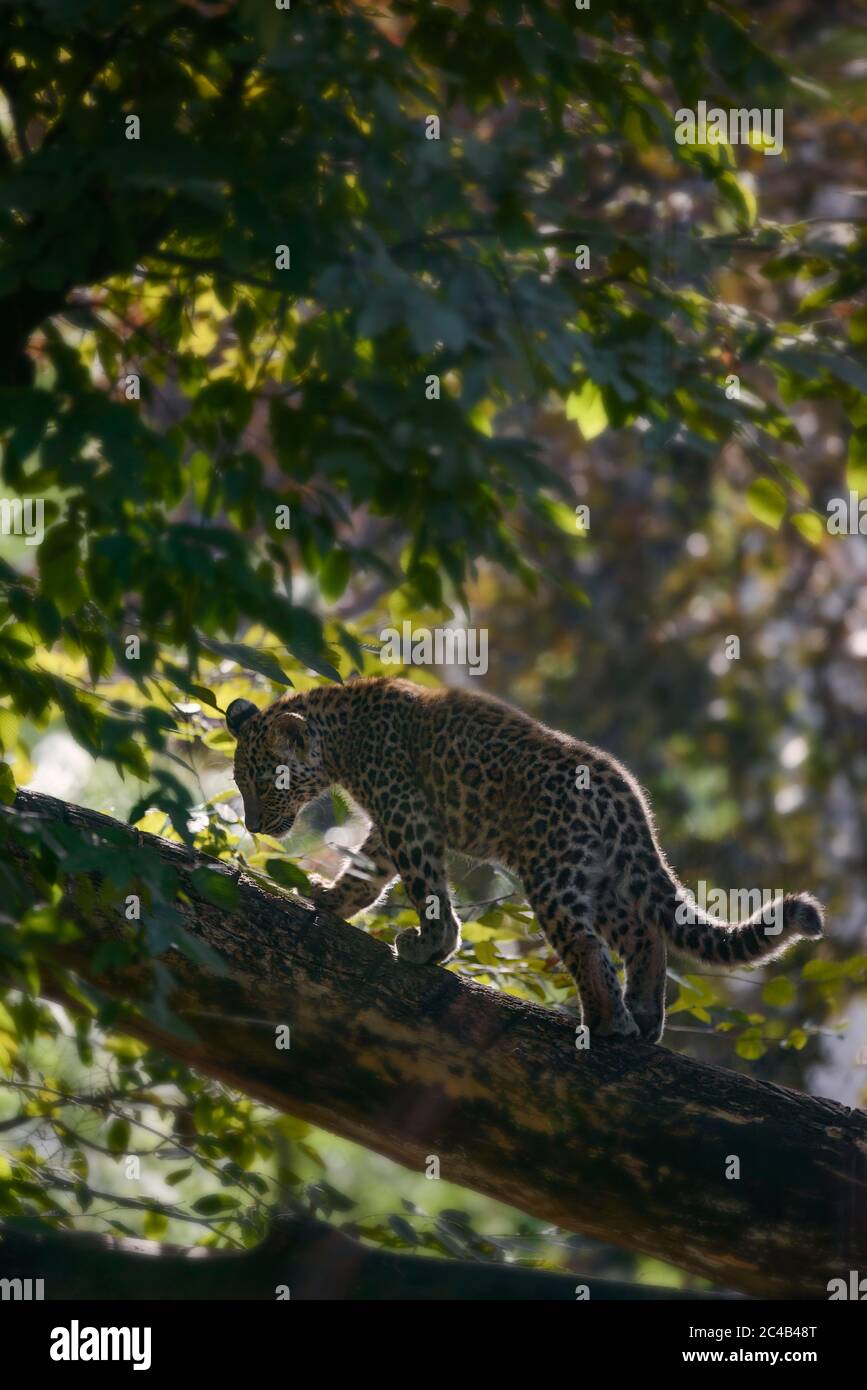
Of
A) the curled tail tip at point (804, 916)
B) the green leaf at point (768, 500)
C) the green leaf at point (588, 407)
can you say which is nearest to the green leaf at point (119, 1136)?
the curled tail tip at point (804, 916)

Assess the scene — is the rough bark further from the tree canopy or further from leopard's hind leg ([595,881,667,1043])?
leopard's hind leg ([595,881,667,1043])

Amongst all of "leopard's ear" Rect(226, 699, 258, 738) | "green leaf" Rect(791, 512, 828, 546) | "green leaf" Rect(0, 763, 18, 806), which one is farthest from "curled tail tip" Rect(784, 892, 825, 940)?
"leopard's ear" Rect(226, 699, 258, 738)

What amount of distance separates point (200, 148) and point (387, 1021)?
3122 mm

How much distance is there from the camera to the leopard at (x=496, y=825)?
6195 mm

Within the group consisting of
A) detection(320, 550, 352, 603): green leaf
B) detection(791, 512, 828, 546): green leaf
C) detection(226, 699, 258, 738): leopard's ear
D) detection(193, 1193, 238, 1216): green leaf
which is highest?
detection(791, 512, 828, 546): green leaf

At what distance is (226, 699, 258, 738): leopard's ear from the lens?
7504 mm

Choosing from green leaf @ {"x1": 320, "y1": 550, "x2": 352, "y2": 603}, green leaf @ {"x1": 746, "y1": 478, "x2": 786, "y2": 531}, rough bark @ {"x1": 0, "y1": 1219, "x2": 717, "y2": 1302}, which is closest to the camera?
green leaf @ {"x1": 320, "y1": 550, "x2": 352, "y2": 603}

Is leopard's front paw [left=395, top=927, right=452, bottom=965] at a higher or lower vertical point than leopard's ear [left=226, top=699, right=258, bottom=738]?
lower

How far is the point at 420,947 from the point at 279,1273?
1.71 m

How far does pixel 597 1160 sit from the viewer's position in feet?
18.5

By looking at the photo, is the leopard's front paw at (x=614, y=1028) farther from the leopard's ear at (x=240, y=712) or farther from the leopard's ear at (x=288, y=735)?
the leopard's ear at (x=240, y=712)

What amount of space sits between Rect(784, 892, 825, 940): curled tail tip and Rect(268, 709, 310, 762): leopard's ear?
2.65 m

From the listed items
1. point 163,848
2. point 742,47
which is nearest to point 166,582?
point 163,848
